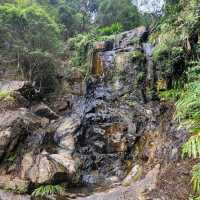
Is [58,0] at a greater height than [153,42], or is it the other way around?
[58,0]

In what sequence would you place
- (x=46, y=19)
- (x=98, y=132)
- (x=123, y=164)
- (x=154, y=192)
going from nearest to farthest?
(x=154, y=192), (x=123, y=164), (x=98, y=132), (x=46, y=19)

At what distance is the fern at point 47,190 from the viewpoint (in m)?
6.69

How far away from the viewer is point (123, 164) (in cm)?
805

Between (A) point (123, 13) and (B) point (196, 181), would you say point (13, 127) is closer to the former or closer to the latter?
(B) point (196, 181)

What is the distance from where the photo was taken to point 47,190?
6.77m

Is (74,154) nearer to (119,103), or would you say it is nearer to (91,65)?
(119,103)

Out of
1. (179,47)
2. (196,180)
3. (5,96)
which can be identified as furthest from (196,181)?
(5,96)

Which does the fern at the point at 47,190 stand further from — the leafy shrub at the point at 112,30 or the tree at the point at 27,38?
the leafy shrub at the point at 112,30

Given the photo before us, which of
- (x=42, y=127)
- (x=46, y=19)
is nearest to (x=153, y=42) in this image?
(x=46, y=19)

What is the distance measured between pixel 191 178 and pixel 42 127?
5652mm

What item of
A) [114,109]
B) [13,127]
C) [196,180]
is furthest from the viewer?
[114,109]

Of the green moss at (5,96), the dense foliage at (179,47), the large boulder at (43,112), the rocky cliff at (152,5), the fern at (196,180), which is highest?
the rocky cliff at (152,5)

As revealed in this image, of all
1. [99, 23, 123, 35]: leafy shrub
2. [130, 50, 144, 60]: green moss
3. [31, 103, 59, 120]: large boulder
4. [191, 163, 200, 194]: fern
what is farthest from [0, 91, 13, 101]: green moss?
[99, 23, 123, 35]: leafy shrub

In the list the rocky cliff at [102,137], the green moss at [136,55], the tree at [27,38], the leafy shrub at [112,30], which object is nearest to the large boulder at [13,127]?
the rocky cliff at [102,137]
